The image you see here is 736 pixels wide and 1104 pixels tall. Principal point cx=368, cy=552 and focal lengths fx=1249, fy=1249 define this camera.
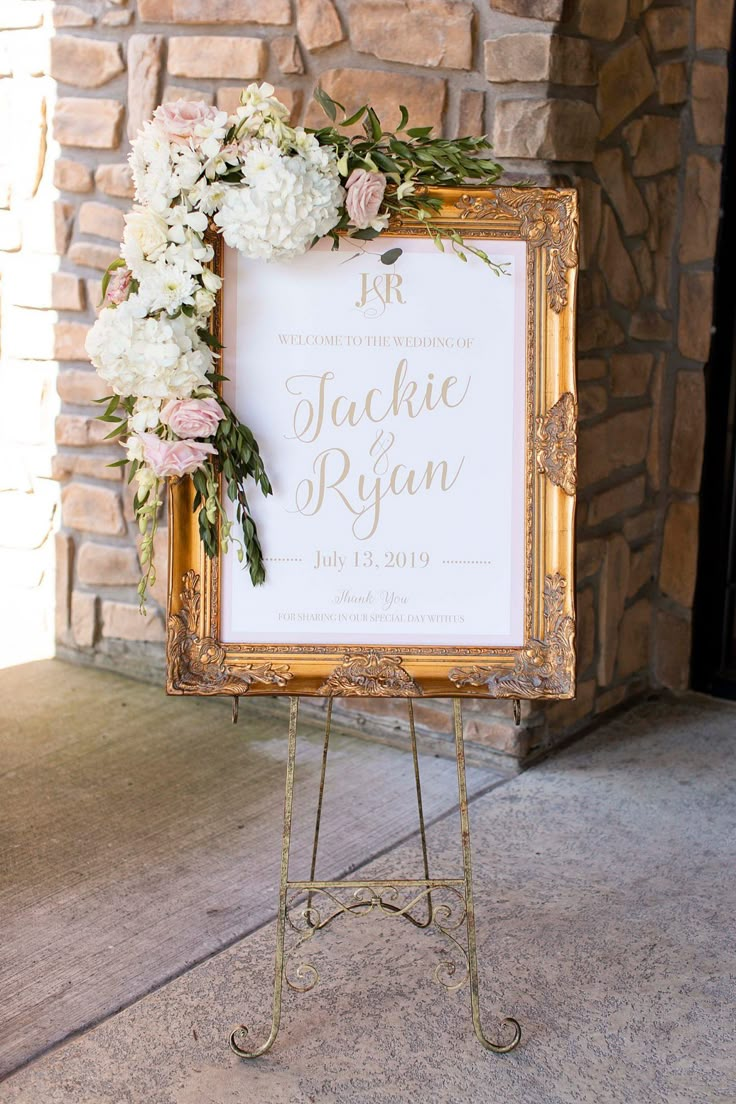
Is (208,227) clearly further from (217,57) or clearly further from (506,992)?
(217,57)

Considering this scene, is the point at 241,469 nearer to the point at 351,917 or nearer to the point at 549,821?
the point at 351,917

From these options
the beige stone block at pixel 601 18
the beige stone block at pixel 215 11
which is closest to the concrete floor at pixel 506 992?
the beige stone block at pixel 601 18

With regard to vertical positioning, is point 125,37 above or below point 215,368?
above

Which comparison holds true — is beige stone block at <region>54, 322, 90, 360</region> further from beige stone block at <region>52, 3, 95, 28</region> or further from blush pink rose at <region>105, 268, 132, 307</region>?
blush pink rose at <region>105, 268, 132, 307</region>

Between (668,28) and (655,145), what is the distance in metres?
0.31

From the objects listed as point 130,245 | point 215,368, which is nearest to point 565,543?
point 215,368

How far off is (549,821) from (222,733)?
0.94 meters

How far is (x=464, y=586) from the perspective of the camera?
191 centimetres

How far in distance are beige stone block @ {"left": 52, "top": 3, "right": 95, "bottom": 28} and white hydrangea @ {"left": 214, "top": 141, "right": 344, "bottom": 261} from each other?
1986 millimetres

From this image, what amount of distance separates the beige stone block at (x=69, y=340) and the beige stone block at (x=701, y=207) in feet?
5.65

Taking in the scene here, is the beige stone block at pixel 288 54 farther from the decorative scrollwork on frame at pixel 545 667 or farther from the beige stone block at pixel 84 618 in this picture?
the decorative scrollwork on frame at pixel 545 667

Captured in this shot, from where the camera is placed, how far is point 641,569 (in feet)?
11.6

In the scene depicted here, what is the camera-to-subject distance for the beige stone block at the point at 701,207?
3379 millimetres

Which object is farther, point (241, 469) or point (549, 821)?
point (549, 821)
